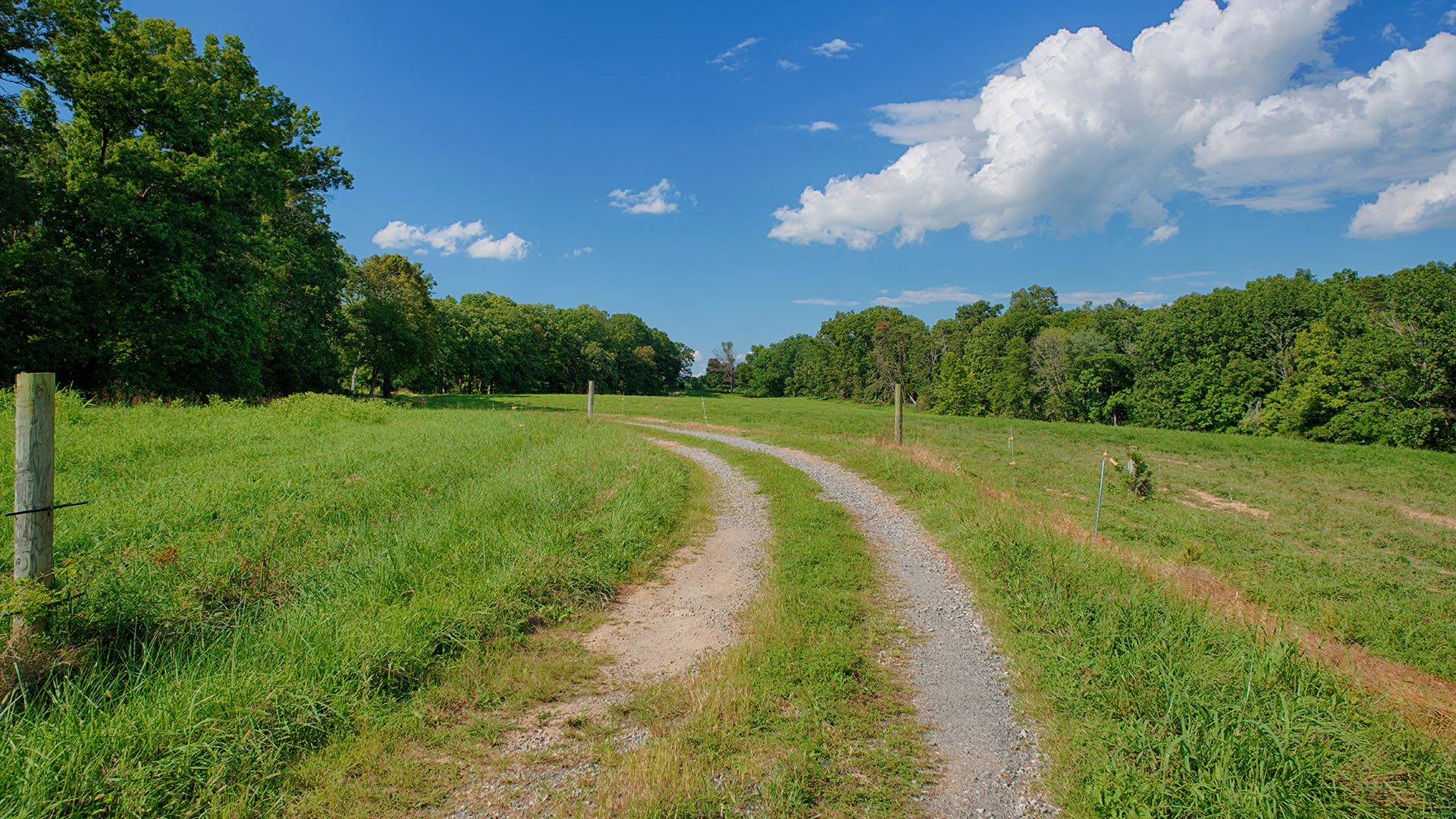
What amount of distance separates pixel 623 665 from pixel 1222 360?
205 ft

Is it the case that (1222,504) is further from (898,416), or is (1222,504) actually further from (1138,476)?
(898,416)

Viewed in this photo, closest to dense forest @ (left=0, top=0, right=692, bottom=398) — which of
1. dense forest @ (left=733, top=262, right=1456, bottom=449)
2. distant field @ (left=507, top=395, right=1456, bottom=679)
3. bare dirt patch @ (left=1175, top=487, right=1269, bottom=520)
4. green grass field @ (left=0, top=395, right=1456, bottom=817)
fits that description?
green grass field @ (left=0, top=395, right=1456, bottom=817)

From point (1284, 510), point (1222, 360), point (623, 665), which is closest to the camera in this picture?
point (623, 665)

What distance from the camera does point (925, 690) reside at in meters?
4.62

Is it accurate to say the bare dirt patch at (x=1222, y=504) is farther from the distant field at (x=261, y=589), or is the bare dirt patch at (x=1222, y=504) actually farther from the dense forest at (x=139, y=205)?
the dense forest at (x=139, y=205)

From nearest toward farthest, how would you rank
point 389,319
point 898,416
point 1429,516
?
point 898,416 < point 1429,516 < point 389,319

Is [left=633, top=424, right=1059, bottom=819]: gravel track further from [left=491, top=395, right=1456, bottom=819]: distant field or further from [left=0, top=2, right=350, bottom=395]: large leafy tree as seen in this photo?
[left=0, top=2, right=350, bottom=395]: large leafy tree

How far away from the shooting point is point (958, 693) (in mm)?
4590

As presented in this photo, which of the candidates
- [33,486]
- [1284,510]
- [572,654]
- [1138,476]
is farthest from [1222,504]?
[33,486]

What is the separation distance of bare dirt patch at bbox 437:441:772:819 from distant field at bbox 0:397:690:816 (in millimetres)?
686

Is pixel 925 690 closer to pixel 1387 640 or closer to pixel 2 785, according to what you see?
pixel 2 785

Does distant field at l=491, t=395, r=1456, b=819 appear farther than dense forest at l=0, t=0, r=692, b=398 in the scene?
No

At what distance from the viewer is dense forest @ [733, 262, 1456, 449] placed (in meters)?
35.2

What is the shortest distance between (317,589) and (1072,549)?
9.09 meters
